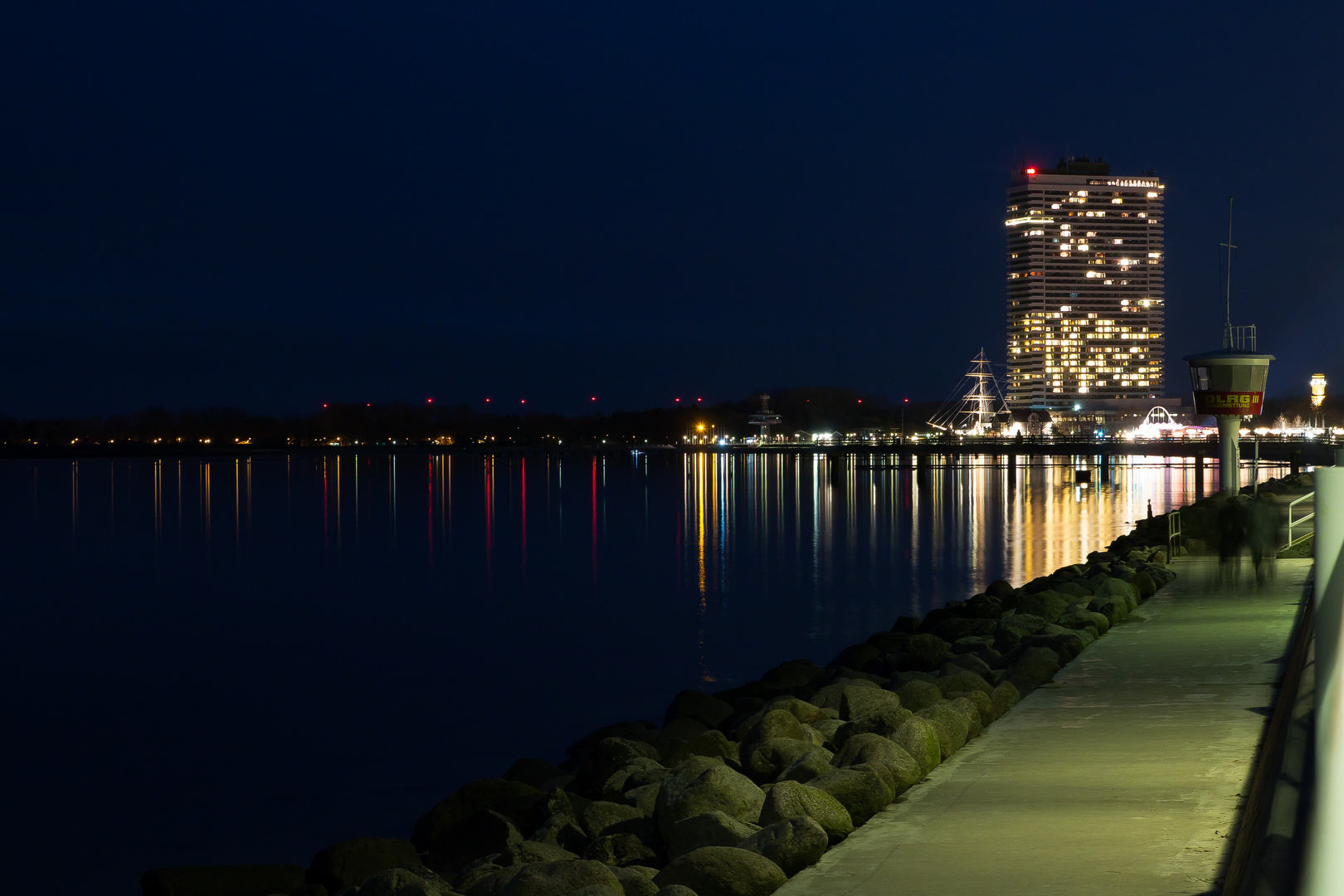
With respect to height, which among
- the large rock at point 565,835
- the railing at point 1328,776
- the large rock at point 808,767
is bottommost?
the large rock at point 565,835

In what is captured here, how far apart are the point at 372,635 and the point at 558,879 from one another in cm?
1959

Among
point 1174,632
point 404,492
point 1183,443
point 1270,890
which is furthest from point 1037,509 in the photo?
point 1183,443

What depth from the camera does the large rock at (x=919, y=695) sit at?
11.2 meters

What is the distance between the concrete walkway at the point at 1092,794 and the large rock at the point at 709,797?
3.32ft

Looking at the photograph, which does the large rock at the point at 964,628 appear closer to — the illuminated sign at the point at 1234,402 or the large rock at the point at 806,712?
the large rock at the point at 806,712

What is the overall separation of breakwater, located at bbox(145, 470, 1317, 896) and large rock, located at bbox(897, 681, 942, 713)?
1 centimetres

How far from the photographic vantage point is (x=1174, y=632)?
1426 cm

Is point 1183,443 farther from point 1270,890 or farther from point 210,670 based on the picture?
point 1270,890

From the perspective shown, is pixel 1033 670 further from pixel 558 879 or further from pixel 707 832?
pixel 558 879

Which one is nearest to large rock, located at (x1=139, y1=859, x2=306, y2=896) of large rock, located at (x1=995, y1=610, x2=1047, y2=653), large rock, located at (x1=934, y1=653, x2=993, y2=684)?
large rock, located at (x1=934, y1=653, x2=993, y2=684)

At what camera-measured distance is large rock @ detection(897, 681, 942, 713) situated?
1124cm


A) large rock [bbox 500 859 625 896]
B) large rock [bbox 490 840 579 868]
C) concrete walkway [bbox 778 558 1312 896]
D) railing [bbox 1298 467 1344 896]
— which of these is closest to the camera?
railing [bbox 1298 467 1344 896]

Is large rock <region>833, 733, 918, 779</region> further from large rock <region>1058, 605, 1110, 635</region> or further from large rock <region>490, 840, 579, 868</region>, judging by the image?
large rock <region>1058, 605, 1110, 635</region>

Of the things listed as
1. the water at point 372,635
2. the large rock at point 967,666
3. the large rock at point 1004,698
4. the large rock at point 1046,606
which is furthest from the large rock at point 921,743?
the large rock at point 1046,606
